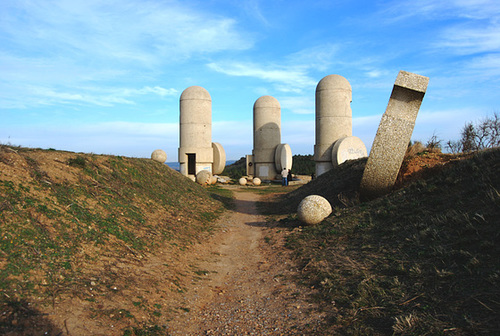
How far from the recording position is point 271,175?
109 ft

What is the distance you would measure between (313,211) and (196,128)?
19.5m

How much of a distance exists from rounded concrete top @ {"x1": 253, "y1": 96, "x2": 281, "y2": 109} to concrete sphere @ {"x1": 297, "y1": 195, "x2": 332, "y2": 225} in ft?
78.0

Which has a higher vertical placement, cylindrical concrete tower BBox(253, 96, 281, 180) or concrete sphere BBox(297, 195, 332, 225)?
cylindrical concrete tower BBox(253, 96, 281, 180)

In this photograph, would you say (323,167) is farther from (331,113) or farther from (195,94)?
(195,94)

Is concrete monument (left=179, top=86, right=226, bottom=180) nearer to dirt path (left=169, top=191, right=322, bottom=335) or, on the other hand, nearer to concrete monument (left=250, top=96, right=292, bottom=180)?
concrete monument (left=250, top=96, right=292, bottom=180)

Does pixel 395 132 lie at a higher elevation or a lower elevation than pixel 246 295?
higher

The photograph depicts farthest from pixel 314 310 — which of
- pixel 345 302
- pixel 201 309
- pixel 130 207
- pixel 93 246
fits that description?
pixel 130 207

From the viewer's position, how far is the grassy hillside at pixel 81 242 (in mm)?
4855

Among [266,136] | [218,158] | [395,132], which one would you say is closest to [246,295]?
[395,132]

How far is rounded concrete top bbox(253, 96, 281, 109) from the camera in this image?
3380 cm

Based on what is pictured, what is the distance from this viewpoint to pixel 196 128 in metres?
28.7

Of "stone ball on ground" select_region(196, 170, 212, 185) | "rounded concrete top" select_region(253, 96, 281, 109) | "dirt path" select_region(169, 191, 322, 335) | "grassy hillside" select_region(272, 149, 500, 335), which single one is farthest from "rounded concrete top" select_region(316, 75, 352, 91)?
"dirt path" select_region(169, 191, 322, 335)

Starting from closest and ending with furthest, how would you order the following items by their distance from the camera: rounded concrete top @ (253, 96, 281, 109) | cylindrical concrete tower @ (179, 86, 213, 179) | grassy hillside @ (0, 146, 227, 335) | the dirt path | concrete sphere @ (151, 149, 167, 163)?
grassy hillside @ (0, 146, 227, 335) < the dirt path < concrete sphere @ (151, 149, 167, 163) < cylindrical concrete tower @ (179, 86, 213, 179) < rounded concrete top @ (253, 96, 281, 109)

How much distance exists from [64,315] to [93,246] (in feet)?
7.60
